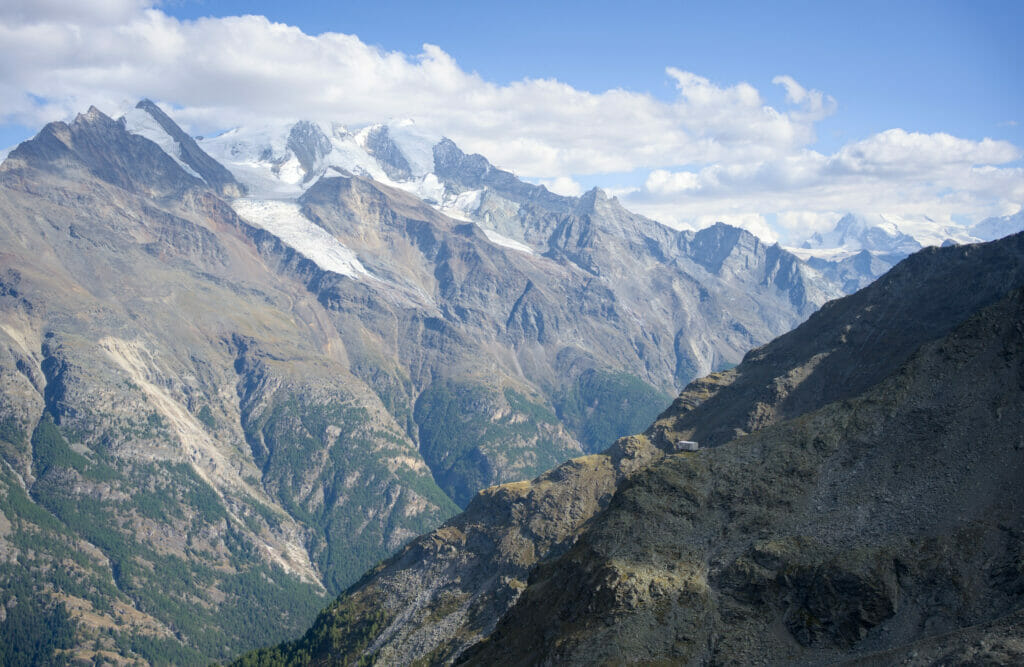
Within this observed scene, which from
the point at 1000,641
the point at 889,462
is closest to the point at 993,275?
the point at 889,462

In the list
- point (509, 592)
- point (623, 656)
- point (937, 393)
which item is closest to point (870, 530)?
point (937, 393)

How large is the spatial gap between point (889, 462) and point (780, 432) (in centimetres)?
2167

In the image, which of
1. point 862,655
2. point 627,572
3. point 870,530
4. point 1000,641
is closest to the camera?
point 1000,641

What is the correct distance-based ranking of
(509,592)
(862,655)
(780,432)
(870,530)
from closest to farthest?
(862,655)
(870,530)
(780,432)
(509,592)

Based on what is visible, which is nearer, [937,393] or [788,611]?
[788,611]

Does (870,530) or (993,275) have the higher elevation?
(993,275)

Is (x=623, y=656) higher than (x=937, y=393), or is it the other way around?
(x=937, y=393)

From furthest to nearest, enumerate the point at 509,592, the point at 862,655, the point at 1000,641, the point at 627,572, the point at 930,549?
the point at 509,592 < the point at 627,572 < the point at 930,549 < the point at 862,655 < the point at 1000,641

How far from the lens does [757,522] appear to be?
400ft

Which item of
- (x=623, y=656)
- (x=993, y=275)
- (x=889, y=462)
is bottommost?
(x=623, y=656)

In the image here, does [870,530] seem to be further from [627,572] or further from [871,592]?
[627,572]

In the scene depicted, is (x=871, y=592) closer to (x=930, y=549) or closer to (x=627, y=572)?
(x=930, y=549)

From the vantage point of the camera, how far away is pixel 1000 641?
79.1 m

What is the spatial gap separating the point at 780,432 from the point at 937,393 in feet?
83.6
